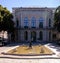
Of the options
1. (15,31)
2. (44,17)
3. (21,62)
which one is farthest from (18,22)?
(21,62)

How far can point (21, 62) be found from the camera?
2344 cm

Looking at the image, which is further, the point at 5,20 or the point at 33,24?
the point at 33,24

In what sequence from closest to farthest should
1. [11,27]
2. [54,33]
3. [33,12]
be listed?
[11,27], [33,12], [54,33]

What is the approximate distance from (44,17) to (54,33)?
22.8ft

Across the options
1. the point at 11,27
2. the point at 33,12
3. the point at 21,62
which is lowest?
the point at 21,62

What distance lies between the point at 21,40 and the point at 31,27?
4.40 m

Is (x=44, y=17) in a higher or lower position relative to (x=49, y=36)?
higher

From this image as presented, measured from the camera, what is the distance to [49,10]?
61.9 meters

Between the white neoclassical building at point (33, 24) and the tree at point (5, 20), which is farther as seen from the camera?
the white neoclassical building at point (33, 24)

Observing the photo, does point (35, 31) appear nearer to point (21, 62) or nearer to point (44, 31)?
point (44, 31)

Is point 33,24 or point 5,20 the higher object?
point 5,20

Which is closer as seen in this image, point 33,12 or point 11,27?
point 11,27

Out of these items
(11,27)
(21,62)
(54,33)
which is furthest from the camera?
(54,33)

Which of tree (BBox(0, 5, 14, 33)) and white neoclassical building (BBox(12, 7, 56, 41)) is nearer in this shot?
tree (BBox(0, 5, 14, 33))
